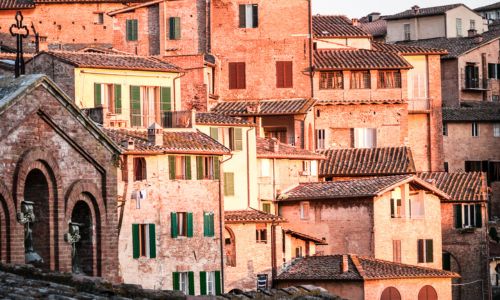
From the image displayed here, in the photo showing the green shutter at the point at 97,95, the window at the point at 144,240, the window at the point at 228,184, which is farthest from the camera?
the window at the point at 228,184

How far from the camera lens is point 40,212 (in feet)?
142

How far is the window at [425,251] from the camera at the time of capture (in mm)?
85438

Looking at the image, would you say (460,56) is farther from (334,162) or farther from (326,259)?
(326,259)

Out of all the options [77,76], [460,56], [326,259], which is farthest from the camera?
[460,56]

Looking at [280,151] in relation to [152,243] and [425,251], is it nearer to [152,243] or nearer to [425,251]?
[425,251]

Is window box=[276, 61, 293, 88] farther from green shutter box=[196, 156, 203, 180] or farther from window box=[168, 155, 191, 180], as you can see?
window box=[168, 155, 191, 180]

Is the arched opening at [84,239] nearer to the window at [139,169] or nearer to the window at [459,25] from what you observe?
the window at [139,169]

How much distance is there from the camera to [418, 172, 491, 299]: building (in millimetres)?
91188

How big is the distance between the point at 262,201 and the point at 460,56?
3956cm

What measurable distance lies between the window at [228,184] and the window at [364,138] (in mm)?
18689

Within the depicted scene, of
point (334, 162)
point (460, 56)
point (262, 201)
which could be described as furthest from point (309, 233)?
point (460, 56)

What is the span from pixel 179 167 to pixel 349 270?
356 inches

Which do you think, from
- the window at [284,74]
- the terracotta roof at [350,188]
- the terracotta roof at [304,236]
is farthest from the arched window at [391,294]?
the window at [284,74]

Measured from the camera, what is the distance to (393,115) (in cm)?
9588
